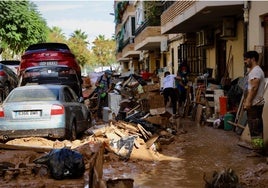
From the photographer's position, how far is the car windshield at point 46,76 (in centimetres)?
1587

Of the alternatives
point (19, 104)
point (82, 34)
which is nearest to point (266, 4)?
point (19, 104)

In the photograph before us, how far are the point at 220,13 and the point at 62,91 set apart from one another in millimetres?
6294

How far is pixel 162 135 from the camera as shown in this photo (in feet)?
38.1

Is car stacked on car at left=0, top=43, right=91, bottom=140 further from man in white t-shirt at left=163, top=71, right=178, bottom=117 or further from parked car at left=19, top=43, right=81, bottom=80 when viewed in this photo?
parked car at left=19, top=43, right=81, bottom=80

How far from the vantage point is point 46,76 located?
16.0 meters

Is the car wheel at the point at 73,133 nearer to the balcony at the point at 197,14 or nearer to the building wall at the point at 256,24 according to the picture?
the building wall at the point at 256,24

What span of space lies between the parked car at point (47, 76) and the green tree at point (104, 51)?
290 ft

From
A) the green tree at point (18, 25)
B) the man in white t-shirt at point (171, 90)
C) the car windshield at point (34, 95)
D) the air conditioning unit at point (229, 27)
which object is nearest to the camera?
the car windshield at point (34, 95)

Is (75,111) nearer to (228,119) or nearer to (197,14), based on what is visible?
(228,119)

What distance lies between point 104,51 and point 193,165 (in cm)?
9861

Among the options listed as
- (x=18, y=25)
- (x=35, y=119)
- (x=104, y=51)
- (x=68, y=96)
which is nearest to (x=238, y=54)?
(x=68, y=96)

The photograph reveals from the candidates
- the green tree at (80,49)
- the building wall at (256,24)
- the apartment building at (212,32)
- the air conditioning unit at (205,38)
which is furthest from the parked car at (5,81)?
the green tree at (80,49)

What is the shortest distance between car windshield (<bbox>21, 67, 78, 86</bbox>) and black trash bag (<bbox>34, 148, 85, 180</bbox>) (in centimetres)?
842

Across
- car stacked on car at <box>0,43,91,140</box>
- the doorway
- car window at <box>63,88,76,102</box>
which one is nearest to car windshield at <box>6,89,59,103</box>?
car stacked on car at <box>0,43,91,140</box>
